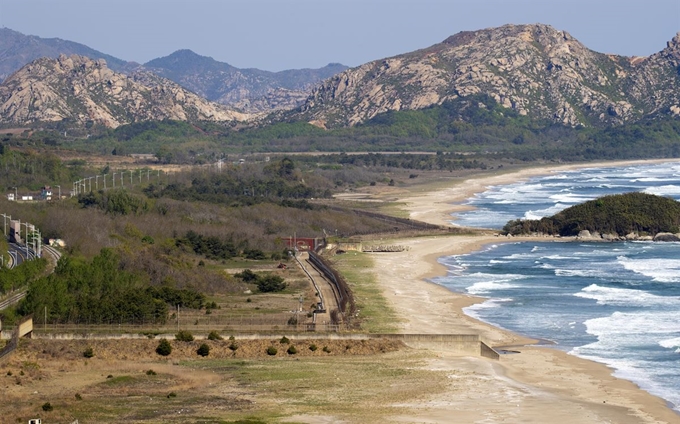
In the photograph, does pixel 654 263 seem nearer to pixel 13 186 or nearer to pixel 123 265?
pixel 123 265

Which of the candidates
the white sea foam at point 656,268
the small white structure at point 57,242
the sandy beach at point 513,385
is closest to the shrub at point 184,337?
the sandy beach at point 513,385

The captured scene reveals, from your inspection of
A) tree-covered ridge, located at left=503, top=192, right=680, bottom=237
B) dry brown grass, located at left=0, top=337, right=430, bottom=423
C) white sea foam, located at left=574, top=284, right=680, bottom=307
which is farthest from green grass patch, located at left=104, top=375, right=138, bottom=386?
tree-covered ridge, located at left=503, top=192, right=680, bottom=237

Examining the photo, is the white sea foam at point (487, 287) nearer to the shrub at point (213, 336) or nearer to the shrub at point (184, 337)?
the shrub at point (213, 336)

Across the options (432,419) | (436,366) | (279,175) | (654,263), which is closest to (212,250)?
(654,263)

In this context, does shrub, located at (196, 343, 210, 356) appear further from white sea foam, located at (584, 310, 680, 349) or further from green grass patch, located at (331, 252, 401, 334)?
white sea foam, located at (584, 310, 680, 349)

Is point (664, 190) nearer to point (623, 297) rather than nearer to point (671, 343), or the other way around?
point (623, 297)
